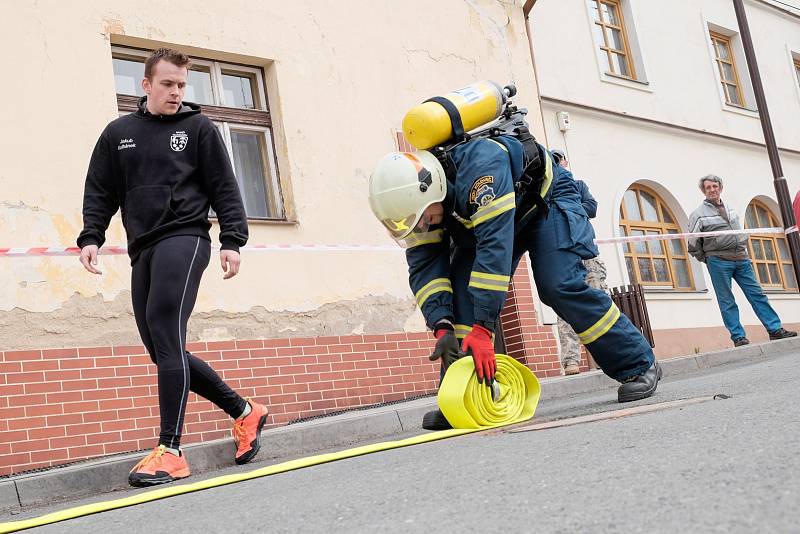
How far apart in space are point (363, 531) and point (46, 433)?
480 centimetres

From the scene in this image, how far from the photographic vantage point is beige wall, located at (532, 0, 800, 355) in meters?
12.6

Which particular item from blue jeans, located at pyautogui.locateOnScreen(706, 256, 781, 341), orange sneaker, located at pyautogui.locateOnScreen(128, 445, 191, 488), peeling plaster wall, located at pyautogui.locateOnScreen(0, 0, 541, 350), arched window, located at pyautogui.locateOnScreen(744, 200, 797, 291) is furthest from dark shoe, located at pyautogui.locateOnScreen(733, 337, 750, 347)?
orange sneaker, located at pyautogui.locateOnScreen(128, 445, 191, 488)

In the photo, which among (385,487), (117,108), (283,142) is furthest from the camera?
(283,142)

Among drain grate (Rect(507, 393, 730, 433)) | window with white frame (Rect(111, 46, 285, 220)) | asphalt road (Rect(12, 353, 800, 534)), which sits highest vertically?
window with white frame (Rect(111, 46, 285, 220))

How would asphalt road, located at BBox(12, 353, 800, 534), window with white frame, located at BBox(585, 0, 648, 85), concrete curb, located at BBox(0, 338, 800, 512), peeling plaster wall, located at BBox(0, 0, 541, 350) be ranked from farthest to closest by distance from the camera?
window with white frame, located at BBox(585, 0, 648, 85), peeling plaster wall, located at BBox(0, 0, 541, 350), concrete curb, located at BBox(0, 338, 800, 512), asphalt road, located at BBox(12, 353, 800, 534)

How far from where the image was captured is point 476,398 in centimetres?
484

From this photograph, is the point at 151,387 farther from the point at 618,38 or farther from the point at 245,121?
the point at 618,38

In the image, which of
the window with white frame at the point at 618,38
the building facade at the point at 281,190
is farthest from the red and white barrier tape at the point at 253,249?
the window with white frame at the point at 618,38

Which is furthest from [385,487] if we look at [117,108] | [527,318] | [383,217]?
[527,318]

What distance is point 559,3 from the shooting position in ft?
42.7

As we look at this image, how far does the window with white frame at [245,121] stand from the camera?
8758mm

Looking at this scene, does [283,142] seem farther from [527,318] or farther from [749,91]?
[749,91]

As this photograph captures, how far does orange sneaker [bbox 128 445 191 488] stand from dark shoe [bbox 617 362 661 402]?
2224 mm

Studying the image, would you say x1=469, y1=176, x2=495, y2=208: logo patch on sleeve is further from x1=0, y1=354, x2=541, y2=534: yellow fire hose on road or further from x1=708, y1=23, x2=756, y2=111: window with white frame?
x1=708, y1=23, x2=756, y2=111: window with white frame
